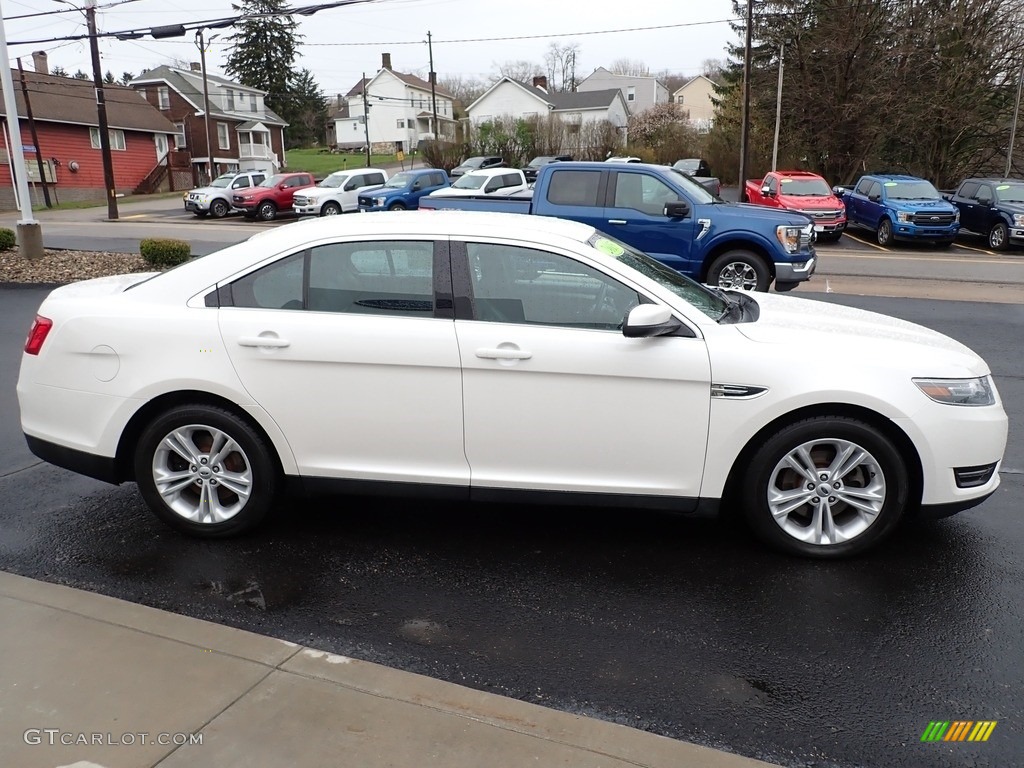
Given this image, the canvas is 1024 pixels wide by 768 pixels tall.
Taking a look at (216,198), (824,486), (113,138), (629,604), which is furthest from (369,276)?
(113,138)

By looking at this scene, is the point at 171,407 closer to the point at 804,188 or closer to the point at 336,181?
the point at 804,188

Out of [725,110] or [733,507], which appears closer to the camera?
[733,507]

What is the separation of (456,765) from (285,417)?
6.70ft

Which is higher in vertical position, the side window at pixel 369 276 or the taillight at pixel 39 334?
the side window at pixel 369 276

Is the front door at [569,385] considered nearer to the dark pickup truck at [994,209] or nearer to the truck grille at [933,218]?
the truck grille at [933,218]

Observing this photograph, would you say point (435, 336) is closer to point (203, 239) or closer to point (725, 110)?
point (203, 239)

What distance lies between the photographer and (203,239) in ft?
72.2

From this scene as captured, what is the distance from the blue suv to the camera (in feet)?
85.5

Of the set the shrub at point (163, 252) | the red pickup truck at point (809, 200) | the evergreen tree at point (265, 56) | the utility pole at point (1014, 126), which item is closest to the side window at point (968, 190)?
the red pickup truck at point (809, 200)

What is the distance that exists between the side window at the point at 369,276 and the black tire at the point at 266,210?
95.0ft

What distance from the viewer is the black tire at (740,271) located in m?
11.2

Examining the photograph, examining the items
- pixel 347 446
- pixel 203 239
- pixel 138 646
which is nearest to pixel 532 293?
pixel 347 446

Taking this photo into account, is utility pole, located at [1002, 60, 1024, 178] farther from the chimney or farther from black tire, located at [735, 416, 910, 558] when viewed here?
the chimney

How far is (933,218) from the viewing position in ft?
67.1
